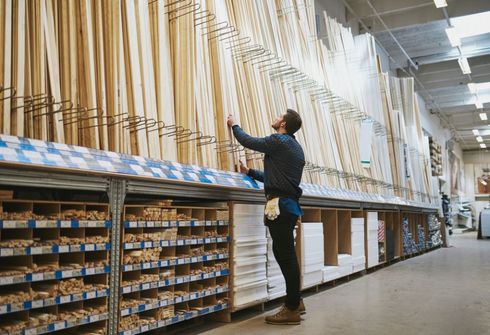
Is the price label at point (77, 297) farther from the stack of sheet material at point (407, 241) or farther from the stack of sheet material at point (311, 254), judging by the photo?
the stack of sheet material at point (407, 241)

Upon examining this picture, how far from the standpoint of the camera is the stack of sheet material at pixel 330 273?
16.6 feet

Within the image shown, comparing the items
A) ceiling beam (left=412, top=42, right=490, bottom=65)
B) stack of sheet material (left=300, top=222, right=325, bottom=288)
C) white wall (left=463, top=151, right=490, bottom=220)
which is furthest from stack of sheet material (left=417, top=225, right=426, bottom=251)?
white wall (left=463, top=151, right=490, bottom=220)

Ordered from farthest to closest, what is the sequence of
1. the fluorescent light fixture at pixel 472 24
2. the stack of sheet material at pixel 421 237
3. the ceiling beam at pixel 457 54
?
the ceiling beam at pixel 457 54 → the fluorescent light fixture at pixel 472 24 → the stack of sheet material at pixel 421 237

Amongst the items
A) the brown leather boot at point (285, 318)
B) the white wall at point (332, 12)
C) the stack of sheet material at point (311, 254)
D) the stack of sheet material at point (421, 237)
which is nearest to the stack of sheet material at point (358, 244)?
the stack of sheet material at point (311, 254)

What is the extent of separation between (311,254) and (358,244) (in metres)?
1.71

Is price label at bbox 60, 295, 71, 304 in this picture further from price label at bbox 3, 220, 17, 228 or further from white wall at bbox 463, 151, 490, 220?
white wall at bbox 463, 151, 490, 220

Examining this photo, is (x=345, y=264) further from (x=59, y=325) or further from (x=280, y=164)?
(x=59, y=325)

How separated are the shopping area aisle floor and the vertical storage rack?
1.22 ft

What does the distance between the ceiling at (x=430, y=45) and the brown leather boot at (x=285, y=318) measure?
806 cm

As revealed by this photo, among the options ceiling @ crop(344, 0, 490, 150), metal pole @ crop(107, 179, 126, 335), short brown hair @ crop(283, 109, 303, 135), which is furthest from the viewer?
ceiling @ crop(344, 0, 490, 150)

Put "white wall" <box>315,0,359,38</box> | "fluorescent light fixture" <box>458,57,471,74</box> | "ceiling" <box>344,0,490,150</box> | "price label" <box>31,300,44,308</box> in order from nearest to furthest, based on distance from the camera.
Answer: "price label" <box>31,300,44,308</box> → "white wall" <box>315,0,359,38</box> → "ceiling" <box>344,0,490,150</box> → "fluorescent light fixture" <box>458,57,471,74</box>

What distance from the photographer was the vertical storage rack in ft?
7.12

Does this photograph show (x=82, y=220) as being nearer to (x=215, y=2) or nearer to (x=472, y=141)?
(x=215, y=2)

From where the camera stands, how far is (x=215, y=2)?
13.4 ft
